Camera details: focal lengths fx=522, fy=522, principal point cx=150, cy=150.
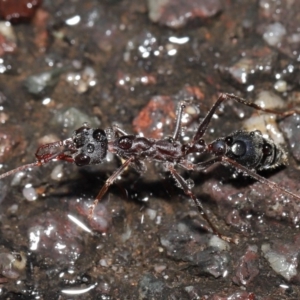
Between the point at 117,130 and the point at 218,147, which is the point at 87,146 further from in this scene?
the point at 218,147

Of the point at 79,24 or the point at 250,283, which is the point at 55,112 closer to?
the point at 79,24

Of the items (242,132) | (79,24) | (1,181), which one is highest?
(79,24)

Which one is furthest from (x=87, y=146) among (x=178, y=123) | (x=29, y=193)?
(x=178, y=123)

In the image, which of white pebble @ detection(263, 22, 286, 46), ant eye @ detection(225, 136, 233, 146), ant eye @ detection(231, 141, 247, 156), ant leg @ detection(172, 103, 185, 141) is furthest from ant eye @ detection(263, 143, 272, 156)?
white pebble @ detection(263, 22, 286, 46)

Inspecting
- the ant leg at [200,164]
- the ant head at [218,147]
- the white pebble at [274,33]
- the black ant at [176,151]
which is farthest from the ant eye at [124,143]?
the white pebble at [274,33]

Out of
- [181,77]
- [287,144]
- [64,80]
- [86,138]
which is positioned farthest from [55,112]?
[287,144]

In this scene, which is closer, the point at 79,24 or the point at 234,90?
the point at 234,90

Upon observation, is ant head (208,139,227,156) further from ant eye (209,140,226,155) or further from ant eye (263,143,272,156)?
ant eye (263,143,272,156)

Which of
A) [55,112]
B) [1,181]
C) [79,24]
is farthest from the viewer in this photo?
[79,24]
